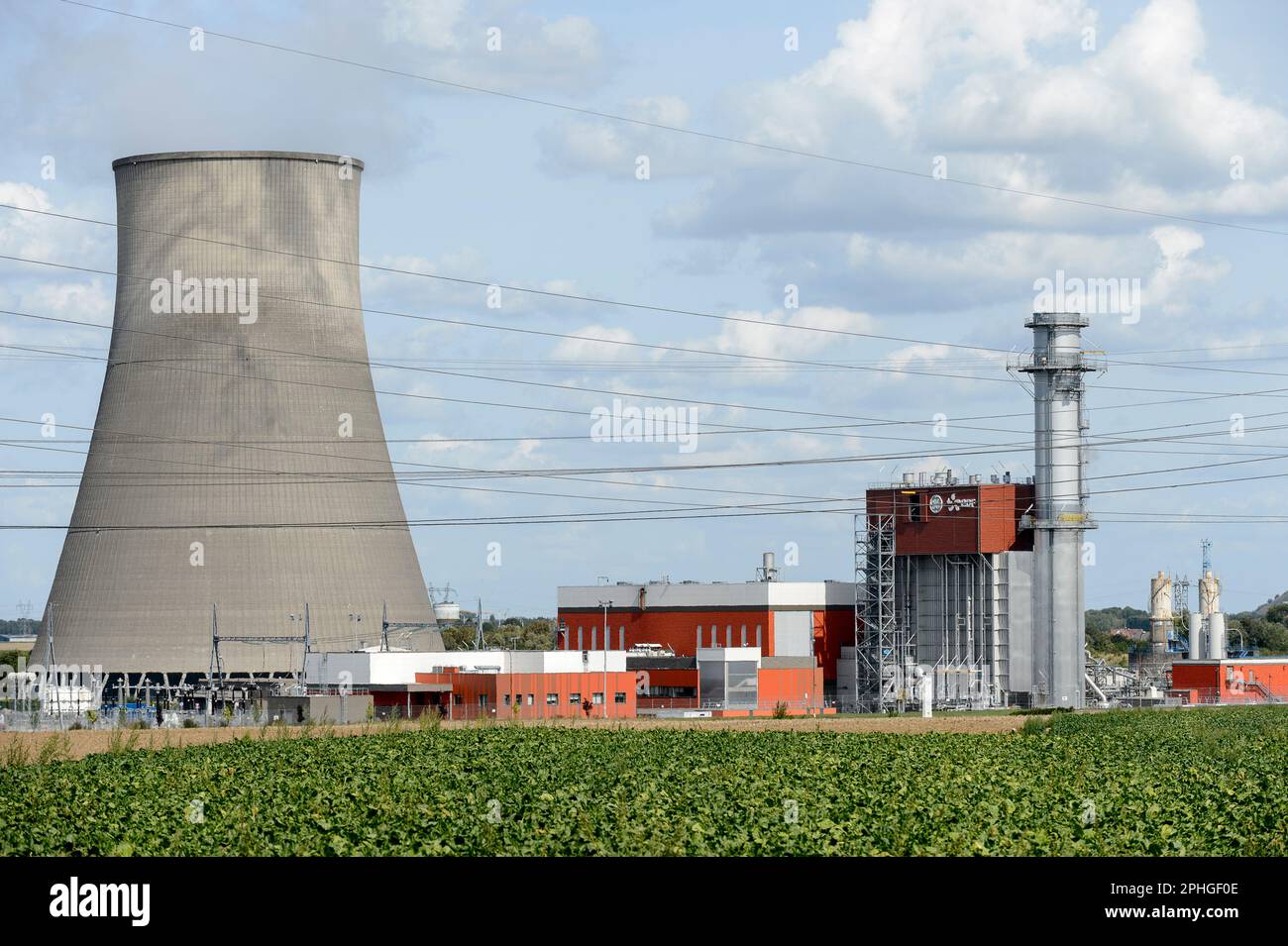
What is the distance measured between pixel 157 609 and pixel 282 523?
4.16 metres

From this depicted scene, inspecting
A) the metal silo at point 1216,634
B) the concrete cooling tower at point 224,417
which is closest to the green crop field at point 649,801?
the concrete cooling tower at point 224,417

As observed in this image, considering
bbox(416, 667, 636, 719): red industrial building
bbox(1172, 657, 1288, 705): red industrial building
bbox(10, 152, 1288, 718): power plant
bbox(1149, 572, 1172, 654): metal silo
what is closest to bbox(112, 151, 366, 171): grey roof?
bbox(10, 152, 1288, 718): power plant

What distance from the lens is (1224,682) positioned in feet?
206

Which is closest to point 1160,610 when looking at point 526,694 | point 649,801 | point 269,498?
point 526,694

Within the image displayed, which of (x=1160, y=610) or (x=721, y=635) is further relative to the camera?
(x=1160, y=610)

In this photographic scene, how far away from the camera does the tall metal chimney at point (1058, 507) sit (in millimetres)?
52594

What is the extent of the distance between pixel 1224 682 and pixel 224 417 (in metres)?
39.0

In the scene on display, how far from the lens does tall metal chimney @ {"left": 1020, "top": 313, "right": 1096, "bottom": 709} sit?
52.6 m

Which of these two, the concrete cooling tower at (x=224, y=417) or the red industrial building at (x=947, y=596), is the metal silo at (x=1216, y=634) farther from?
the concrete cooling tower at (x=224, y=417)

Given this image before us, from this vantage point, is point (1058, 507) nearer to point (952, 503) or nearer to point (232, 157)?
point (952, 503)

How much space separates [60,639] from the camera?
4716cm

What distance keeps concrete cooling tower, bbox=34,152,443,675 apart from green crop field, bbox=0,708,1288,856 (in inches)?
797
